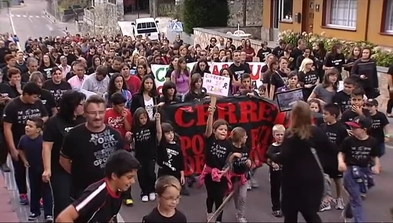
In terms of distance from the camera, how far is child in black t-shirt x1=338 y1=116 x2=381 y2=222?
6504mm

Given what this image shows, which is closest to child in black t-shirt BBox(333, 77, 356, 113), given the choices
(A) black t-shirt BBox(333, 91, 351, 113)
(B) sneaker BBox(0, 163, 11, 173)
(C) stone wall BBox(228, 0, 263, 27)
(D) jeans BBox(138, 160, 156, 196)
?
(A) black t-shirt BBox(333, 91, 351, 113)

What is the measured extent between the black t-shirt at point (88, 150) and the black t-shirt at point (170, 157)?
96.0 inches

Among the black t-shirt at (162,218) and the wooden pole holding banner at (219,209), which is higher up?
the black t-shirt at (162,218)

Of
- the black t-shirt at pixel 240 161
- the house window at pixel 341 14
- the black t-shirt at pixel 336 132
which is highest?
the house window at pixel 341 14

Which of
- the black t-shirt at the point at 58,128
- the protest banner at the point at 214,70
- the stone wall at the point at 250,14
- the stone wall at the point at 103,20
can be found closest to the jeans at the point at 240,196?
the black t-shirt at the point at 58,128

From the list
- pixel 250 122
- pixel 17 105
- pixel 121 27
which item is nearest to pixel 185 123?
pixel 250 122

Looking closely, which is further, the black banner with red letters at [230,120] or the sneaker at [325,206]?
the black banner with red letters at [230,120]

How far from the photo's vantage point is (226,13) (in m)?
32.0

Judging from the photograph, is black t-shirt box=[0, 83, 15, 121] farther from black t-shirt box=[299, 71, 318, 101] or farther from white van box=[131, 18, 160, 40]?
white van box=[131, 18, 160, 40]

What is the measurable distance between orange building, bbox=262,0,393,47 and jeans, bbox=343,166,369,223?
13550 millimetres

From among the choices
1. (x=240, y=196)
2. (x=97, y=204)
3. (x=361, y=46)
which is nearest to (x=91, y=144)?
(x=97, y=204)

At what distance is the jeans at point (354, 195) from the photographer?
21.1 feet

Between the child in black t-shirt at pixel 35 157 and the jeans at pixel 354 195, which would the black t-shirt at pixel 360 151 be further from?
the child in black t-shirt at pixel 35 157

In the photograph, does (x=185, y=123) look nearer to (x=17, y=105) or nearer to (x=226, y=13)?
(x=17, y=105)
